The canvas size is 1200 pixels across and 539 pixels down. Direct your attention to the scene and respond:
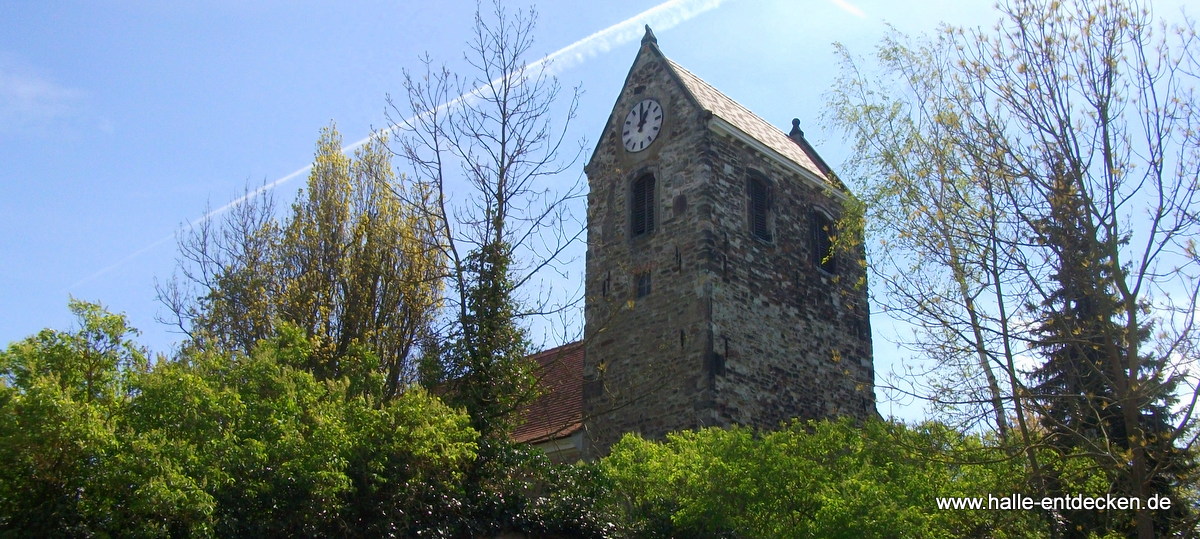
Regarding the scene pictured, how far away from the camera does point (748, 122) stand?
929 inches

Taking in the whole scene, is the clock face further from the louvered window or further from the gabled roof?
the louvered window

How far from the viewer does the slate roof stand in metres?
22.2

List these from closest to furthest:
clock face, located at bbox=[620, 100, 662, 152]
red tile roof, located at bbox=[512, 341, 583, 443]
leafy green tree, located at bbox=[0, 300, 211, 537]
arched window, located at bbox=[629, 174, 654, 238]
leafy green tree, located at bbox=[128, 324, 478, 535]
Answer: leafy green tree, located at bbox=[0, 300, 211, 537]
leafy green tree, located at bbox=[128, 324, 478, 535]
red tile roof, located at bbox=[512, 341, 583, 443]
arched window, located at bbox=[629, 174, 654, 238]
clock face, located at bbox=[620, 100, 662, 152]

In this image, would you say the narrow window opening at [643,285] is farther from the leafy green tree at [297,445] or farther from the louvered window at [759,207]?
the leafy green tree at [297,445]

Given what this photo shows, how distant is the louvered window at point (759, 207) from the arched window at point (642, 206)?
6.47ft

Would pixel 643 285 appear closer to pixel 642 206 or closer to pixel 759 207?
pixel 642 206

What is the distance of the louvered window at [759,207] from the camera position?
21.8 metres

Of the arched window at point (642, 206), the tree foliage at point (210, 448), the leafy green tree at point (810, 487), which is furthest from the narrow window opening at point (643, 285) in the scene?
the tree foliage at point (210, 448)

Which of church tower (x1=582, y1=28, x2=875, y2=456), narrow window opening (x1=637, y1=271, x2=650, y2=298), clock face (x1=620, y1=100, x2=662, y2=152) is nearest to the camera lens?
church tower (x1=582, y1=28, x2=875, y2=456)

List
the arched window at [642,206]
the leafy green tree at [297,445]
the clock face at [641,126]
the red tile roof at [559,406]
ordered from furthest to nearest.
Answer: the clock face at [641,126], the arched window at [642,206], the red tile roof at [559,406], the leafy green tree at [297,445]

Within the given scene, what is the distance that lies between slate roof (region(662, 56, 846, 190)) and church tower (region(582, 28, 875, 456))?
0.28 feet

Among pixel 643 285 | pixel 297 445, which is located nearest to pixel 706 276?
pixel 643 285

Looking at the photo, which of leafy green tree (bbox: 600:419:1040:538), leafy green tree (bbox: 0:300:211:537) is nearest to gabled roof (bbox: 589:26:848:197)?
leafy green tree (bbox: 600:419:1040:538)

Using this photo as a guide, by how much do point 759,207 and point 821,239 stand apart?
1990 mm
